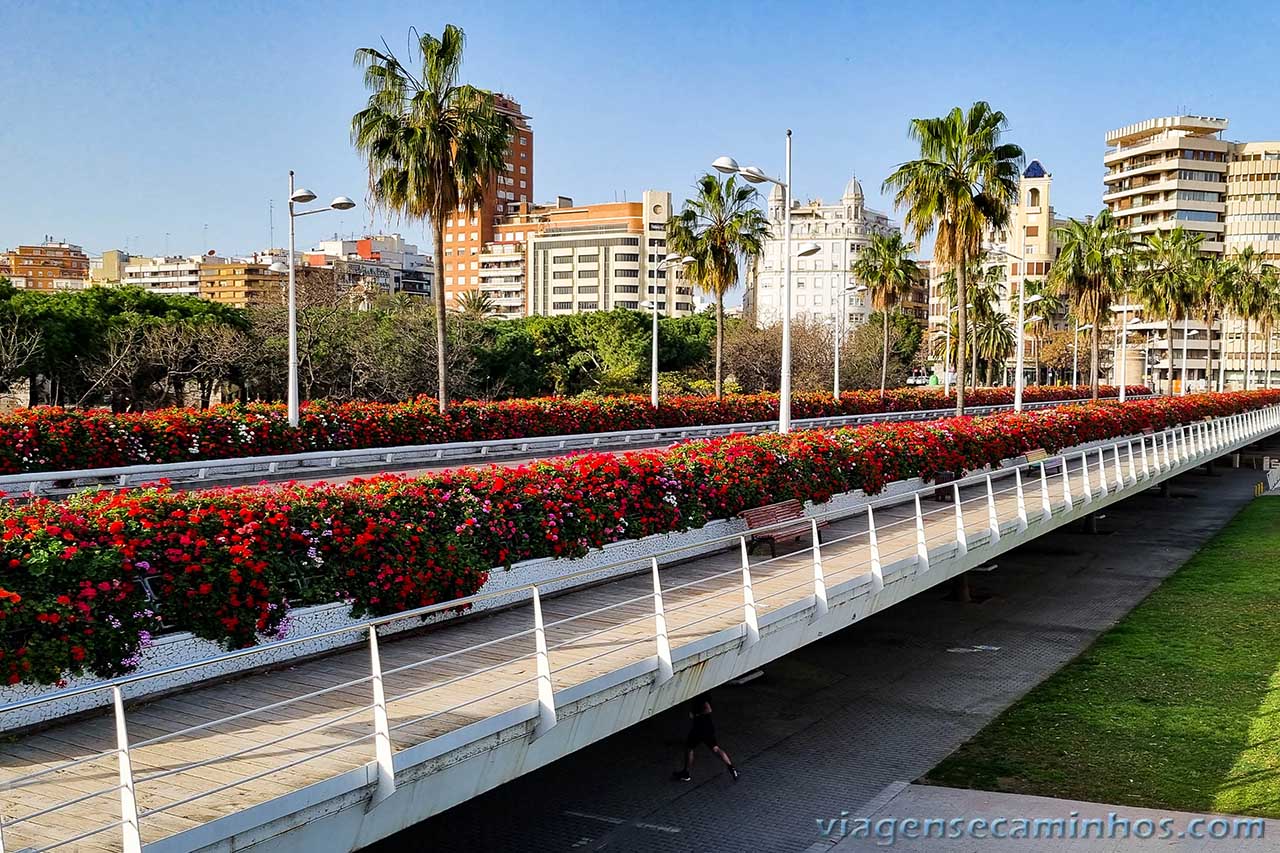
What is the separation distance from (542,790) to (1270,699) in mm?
11021

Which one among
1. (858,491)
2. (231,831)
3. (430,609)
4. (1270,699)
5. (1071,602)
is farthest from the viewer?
(1071,602)

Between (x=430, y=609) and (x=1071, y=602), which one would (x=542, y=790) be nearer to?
(x=430, y=609)

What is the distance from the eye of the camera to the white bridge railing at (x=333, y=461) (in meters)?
21.8

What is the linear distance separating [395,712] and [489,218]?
175 m

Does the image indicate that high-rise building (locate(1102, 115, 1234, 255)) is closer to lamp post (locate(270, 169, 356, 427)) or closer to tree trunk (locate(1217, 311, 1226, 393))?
tree trunk (locate(1217, 311, 1226, 393))

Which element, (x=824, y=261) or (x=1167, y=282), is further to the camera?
(x=824, y=261)

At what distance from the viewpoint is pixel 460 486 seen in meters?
13.5

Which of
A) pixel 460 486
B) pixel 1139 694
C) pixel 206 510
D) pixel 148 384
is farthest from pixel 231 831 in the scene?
pixel 148 384

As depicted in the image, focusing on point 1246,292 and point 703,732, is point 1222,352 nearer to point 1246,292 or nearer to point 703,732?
point 1246,292

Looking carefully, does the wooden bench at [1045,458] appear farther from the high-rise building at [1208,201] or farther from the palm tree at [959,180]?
the high-rise building at [1208,201]

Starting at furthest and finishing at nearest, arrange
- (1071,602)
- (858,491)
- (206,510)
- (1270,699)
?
1. (1071,602)
2. (858,491)
3. (1270,699)
4. (206,510)

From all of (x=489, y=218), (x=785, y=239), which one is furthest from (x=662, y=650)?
(x=489, y=218)

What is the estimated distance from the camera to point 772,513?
1731cm

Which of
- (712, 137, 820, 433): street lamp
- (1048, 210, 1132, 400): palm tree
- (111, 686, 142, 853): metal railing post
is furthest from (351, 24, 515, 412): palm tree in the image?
(1048, 210, 1132, 400): palm tree
